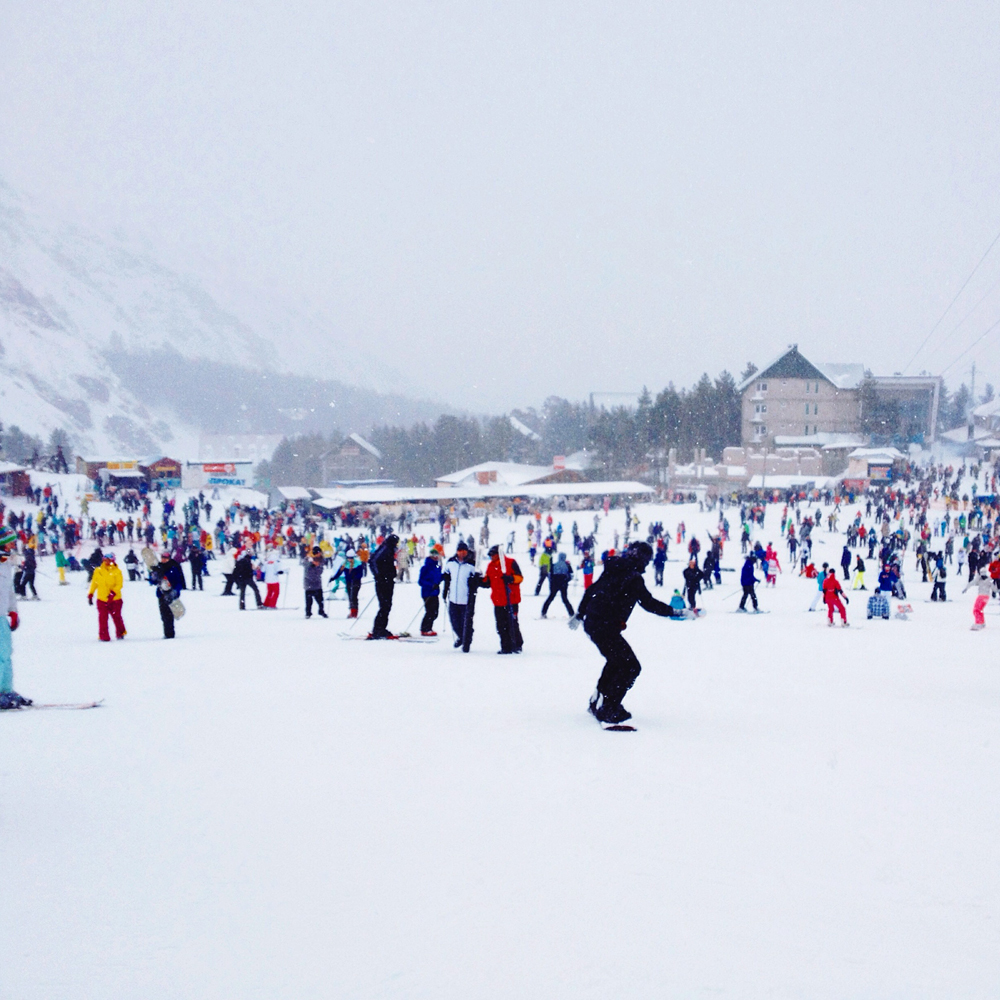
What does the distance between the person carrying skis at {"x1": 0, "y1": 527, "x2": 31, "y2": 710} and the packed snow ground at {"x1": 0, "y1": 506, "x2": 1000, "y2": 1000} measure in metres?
0.14

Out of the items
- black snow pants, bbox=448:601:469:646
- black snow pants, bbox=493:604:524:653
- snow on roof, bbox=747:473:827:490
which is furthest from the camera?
snow on roof, bbox=747:473:827:490

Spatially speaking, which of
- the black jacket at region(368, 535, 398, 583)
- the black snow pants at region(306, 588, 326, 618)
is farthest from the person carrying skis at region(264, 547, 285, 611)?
the black jacket at region(368, 535, 398, 583)

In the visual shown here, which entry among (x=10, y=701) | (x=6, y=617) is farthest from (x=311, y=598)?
(x=6, y=617)

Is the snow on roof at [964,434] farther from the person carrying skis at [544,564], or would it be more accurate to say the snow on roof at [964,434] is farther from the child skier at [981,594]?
the child skier at [981,594]

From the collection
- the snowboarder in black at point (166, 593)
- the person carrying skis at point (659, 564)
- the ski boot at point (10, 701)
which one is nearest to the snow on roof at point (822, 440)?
the person carrying skis at point (659, 564)

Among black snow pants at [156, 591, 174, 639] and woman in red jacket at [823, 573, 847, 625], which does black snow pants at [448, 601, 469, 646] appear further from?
woman in red jacket at [823, 573, 847, 625]

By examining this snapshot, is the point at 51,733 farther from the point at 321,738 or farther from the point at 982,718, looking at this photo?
the point at 982,718

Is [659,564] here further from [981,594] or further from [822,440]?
[822,440]

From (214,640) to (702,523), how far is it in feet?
106

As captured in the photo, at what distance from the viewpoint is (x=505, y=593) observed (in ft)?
33.6

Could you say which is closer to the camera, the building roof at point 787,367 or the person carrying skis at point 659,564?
the person carrying skis at point 659,564

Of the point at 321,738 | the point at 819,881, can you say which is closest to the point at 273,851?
the point at 321,738

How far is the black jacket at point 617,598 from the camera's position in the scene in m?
6.27

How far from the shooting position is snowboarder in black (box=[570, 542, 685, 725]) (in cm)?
627
